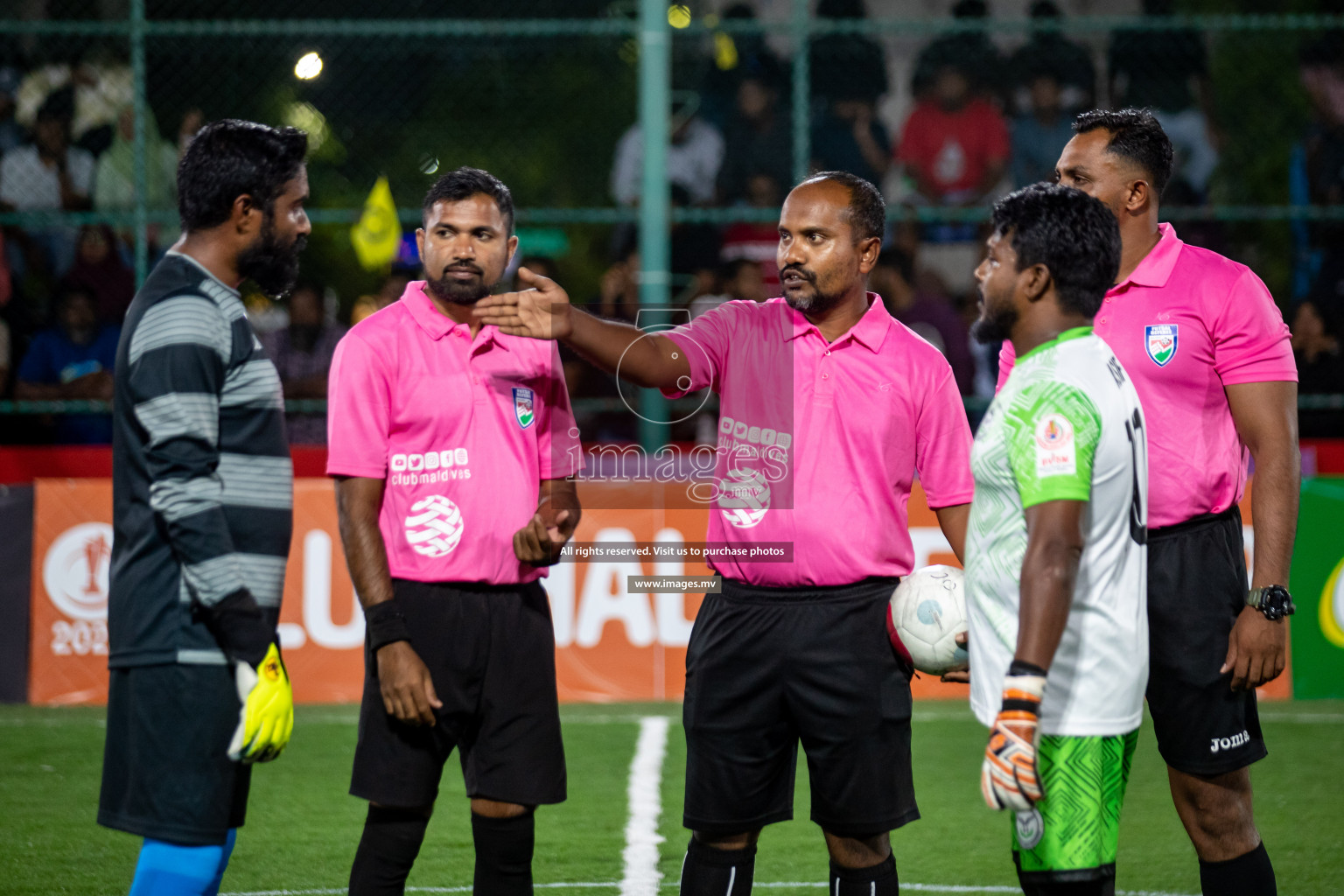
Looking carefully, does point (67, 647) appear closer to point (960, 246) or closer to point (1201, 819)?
point (1201, 819)

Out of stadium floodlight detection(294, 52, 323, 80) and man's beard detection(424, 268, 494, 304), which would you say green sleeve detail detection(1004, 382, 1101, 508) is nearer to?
man's beard detection(424, 268, 494, 304)

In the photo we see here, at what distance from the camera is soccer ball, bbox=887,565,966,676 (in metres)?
3.78

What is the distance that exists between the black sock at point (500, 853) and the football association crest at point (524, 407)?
1.10m

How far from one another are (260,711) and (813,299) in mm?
1828

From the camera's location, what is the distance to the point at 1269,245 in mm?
16734

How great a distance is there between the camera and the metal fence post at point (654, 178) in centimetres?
918

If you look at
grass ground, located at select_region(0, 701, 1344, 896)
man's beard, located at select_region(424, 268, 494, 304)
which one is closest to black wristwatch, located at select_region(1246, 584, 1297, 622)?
grass ground, located at select_region(0, 701, 1344, 896)

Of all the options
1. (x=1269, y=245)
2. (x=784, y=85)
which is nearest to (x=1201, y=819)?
(x=784, y=85)

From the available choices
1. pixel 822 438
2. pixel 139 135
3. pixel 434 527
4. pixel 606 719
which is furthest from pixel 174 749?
pixel 139 135

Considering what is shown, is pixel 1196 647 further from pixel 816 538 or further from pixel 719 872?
pixel 719 872

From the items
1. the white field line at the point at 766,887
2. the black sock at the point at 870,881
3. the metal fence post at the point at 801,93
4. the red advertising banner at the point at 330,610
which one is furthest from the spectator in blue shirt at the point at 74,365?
the black sock at the point at 870,881

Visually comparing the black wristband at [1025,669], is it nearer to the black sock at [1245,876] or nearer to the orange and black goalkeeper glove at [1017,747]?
the orange and black goalkeeper glove at [1017,747]

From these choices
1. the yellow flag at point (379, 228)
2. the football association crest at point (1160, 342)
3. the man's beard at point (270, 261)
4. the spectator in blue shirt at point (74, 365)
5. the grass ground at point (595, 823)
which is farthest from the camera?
the yellow flag at point (379, 228)

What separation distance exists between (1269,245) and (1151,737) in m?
10.7
